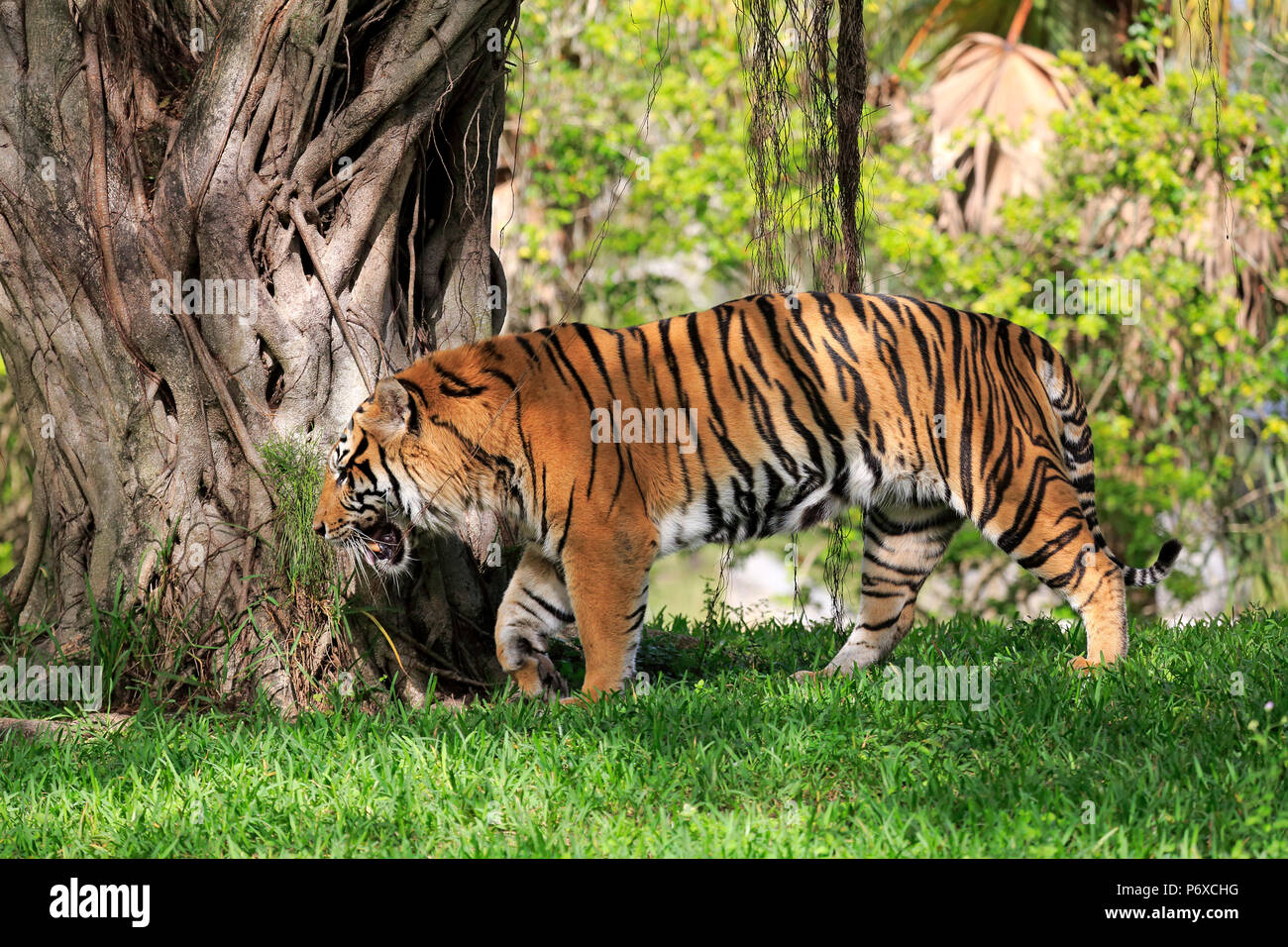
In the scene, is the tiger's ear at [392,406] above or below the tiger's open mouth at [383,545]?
above

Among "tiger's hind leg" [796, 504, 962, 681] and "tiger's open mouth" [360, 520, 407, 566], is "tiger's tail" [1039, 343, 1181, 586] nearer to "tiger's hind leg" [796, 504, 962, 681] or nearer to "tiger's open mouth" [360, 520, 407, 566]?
"tiger's hind leg" [796, 504, 962, 681]

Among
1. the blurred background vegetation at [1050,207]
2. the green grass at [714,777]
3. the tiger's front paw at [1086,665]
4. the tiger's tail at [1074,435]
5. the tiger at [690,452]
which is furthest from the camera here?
the blurred background vegetation at [1050,207]

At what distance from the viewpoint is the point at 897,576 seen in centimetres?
541

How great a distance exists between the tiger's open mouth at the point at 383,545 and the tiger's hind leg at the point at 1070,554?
224 centimetres

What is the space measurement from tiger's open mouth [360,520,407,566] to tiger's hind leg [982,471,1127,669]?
224cm

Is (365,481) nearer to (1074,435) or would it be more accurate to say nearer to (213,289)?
(213,289)

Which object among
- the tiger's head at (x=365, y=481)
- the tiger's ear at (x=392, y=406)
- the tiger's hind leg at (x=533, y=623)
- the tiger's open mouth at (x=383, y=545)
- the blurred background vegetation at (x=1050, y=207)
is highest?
the blurred background vegetation at (x=1050, y=207)

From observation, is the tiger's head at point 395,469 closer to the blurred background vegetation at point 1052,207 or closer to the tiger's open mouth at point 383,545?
the tiger's open mouth at point 383,545

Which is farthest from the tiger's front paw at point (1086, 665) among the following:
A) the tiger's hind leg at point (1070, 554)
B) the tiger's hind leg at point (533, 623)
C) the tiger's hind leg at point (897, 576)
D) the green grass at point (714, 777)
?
the tiger's hind leg at point (533, 623)

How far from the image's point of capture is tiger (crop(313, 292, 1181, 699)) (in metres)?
4.75

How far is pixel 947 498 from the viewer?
16.4ft

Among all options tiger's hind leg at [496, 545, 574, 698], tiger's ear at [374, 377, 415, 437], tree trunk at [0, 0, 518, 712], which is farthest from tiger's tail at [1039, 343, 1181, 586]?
tiger's ear at [374, 377, 415, 437]

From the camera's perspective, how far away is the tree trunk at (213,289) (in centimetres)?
482

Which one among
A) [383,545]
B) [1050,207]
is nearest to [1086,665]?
[383,545]
